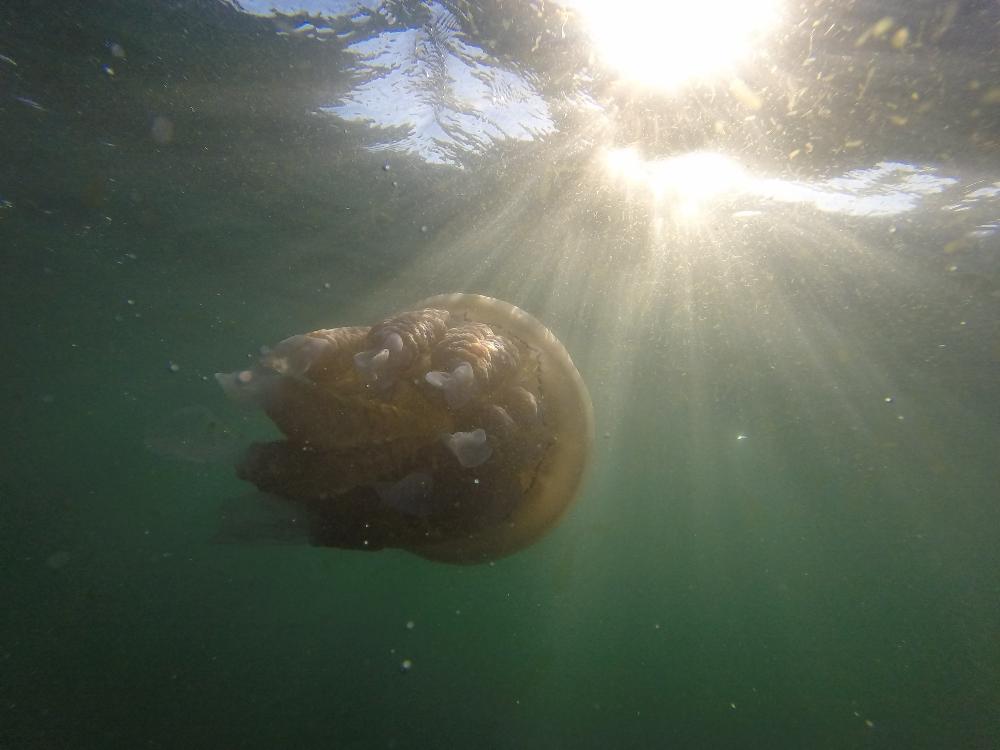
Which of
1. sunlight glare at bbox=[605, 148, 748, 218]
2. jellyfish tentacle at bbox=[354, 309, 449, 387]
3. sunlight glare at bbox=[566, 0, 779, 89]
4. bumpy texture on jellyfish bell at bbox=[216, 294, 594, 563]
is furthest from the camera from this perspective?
sunlight glare at bbox=[605, 148, 748, 218]

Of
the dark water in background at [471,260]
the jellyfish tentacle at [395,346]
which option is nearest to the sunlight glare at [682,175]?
the dark water in background at [471,260]

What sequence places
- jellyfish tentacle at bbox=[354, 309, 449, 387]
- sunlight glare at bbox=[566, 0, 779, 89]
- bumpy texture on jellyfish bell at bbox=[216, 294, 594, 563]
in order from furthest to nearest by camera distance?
sunlight glare at bbox=[566, 0, 779, 89] < bumpy texture on jellyfish bell at bbox=[216, 294, 594, 563] < jellyfish tentacle at bbox=[354, 309, 449, 387]

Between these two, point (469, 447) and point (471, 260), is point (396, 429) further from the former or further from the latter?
point (471, 260)

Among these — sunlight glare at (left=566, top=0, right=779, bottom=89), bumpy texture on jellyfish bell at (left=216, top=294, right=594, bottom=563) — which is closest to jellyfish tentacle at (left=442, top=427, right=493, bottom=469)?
bumpy texture on jellyfish bell at (left=216, top=294, right=594, bottom=563)

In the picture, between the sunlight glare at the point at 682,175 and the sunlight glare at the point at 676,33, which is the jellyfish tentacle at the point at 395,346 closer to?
the sunlight glare at the point at 676,33

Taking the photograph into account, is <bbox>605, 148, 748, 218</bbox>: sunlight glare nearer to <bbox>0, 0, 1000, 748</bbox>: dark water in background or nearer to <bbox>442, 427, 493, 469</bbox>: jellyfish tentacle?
<bbox>0, 0, 1000, 748</bbox>: dark water in background

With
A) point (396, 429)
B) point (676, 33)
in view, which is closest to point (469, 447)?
point (396, 429)

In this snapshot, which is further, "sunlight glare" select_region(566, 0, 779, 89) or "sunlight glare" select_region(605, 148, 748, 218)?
"sunlight glare" select_region(605, 148, 748, 218)
